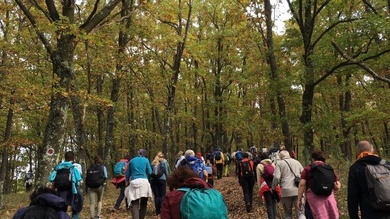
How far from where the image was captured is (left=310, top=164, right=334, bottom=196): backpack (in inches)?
229

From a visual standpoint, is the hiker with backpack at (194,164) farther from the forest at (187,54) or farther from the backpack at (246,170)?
the forest at (187,54)

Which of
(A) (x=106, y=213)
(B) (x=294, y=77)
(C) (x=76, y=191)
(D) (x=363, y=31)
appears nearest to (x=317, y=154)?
(C) (x=76, y=191)

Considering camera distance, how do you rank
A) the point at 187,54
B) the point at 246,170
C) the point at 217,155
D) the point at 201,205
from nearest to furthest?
the point at 201,205
the point at 246,170
the point at 217,155
the point at 187,54

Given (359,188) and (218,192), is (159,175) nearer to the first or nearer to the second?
(359,188)

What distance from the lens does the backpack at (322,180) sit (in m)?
5.81

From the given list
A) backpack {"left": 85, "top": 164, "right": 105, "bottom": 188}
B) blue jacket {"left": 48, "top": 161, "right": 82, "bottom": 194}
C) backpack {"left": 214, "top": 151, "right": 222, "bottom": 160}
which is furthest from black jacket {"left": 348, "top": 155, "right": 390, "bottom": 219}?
backpack {"left": 214, "top": 151, "right": 222, "bottom": 160}

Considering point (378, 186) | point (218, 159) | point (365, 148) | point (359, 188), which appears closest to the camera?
point (378, 186)

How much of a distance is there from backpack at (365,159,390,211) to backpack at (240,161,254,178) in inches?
260

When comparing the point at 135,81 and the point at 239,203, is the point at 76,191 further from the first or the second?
the point at 135,81

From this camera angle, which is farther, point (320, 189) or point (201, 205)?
point (320, 189)

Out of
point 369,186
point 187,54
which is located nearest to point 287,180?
point 369,186

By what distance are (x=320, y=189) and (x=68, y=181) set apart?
537cm

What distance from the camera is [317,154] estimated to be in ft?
20.2

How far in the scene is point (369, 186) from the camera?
174 inches
